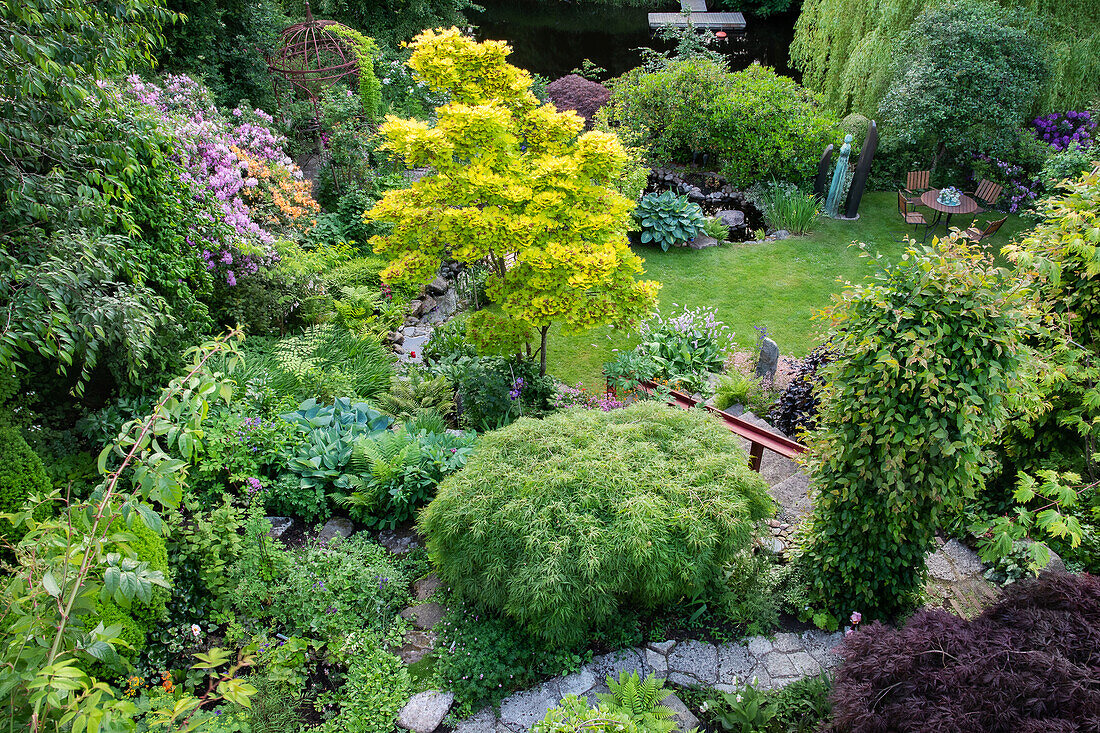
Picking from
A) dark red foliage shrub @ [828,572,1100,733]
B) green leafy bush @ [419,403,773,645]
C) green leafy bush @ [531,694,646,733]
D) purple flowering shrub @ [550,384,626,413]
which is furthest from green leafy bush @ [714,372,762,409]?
green leafy bush @ [531,694,646,733]

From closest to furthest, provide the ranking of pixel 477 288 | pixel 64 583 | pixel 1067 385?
pixel 64 583 < pixel 1067 385 < pixel 477 288

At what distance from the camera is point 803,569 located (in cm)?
488

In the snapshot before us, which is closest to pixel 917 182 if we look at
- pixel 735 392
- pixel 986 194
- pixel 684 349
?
pixel 986 194

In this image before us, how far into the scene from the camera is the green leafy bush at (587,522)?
4172 mm

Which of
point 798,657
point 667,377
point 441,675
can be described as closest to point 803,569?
point 798,657

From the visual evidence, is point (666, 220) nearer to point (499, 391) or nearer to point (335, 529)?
point (499, 391)

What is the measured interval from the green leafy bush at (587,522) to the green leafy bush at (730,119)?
8949mm

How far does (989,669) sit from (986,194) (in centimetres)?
1127

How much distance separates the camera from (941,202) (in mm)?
10828

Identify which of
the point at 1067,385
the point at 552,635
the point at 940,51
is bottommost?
the point at 552,635

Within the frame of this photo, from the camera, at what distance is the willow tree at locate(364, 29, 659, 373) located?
19.2ft

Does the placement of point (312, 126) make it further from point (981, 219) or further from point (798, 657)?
point (981, 219)

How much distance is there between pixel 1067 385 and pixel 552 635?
12.7 ft

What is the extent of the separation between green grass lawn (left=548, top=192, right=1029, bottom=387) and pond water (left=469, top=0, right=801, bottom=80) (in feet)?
38.5
